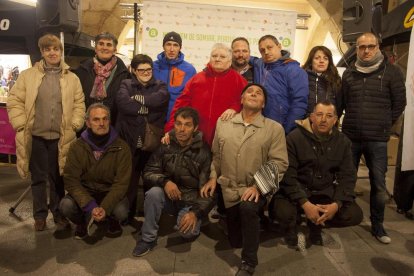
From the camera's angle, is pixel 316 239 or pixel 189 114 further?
pixel 316 239

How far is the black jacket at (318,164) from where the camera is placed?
2.46m

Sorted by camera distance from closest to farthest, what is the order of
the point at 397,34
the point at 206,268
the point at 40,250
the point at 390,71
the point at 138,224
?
the point at 206,268 < the point at 40,250 < the point at 390,71 < the point at 138,224 < the point at 397,34

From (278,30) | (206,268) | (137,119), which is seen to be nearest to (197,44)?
(278,30)

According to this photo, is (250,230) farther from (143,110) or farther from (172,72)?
(172,72)

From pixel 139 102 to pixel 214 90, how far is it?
1.91ft

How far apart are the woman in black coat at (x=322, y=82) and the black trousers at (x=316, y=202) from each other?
2.59 ft

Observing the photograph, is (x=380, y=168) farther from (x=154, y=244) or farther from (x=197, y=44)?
(x=197, y=44)

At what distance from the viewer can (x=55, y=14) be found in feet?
11.4

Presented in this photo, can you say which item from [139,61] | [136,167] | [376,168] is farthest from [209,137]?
[376,168]

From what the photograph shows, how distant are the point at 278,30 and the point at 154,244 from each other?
2.85 m

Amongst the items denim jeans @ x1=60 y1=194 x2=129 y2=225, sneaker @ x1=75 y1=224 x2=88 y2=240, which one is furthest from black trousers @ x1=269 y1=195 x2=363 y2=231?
sneaker @ x1=75 y1=224 x2=88 y2=240

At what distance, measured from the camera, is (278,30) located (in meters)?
4.08

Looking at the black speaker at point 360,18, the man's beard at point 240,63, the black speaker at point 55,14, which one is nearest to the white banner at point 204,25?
the black speaker at point 360,18

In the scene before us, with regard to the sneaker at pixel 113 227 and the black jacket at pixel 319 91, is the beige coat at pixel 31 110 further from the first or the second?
the black jacket at pixel 319 91
